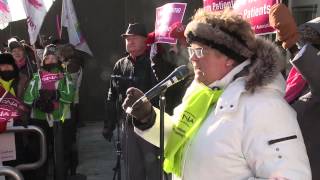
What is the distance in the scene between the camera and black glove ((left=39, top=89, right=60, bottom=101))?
6.41 metres

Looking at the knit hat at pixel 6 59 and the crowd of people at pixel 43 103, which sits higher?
the knit hat at pixel 6 59

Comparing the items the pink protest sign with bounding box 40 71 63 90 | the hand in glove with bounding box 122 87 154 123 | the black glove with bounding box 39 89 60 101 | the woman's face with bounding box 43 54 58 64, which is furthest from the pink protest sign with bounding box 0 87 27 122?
the woman's face with bounding box 43 54 58 64

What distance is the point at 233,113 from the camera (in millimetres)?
2223

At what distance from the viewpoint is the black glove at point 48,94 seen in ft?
21.0

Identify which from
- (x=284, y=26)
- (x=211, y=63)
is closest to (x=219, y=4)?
(x=284, y=26)

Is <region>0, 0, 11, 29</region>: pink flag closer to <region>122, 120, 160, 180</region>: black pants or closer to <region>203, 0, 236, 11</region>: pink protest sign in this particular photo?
<region>122, 120, 160, 180</region>: black pants

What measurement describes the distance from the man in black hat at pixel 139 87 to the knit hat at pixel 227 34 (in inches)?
136

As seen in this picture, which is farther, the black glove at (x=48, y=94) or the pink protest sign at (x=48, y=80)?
the pink protest sign at (x=48, y=80)

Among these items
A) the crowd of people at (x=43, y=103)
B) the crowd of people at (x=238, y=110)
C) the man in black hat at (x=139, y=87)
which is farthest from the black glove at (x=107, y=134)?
the crowd of people at (x=238, y=110)

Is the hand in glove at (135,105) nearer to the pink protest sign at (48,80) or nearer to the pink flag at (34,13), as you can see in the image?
the pink protest sign at (48,80)

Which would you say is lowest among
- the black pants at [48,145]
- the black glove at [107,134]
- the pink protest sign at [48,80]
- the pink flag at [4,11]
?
the black pants at [48,145]

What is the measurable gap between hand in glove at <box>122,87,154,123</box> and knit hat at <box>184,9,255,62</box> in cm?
38

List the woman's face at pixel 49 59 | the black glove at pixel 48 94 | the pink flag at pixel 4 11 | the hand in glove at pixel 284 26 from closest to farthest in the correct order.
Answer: the hand in glove at pixel 284 26, the black glove at pixel 48 94, the pink flag at pixel 4 11, the woman's face at pixel 49 59

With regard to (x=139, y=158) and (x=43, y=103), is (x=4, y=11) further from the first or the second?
(x=139, y=158)
